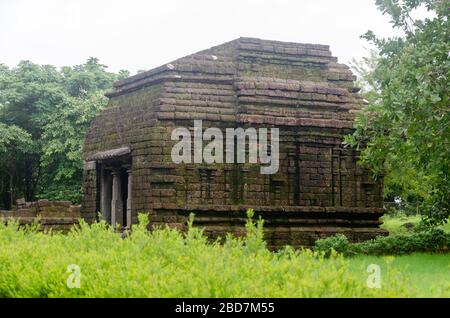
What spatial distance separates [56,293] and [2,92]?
1065 inches

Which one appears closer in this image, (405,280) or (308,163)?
(405,280)

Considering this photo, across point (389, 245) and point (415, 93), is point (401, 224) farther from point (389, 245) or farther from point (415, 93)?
point (415, 93)

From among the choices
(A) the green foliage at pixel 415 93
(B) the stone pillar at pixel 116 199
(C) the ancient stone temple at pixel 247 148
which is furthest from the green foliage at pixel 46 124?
(A) the green foliage at pixel 415 93

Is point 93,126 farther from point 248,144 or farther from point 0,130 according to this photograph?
point 0,130

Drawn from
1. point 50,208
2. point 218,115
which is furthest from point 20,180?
point 218,115

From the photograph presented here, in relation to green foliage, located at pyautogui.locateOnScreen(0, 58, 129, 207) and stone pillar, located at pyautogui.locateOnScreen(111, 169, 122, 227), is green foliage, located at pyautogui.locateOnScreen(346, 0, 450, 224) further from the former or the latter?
green foliage, located at pyautogui.locateOnScreen(0, 58, 129, 207)

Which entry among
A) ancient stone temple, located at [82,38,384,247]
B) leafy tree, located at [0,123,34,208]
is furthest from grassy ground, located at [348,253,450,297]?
leafy tree, located at [0,123,34,208]

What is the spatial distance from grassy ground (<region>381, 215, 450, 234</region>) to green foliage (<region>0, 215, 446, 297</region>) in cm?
1762

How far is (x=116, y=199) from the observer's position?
62.1ft

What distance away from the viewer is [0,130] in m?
30.0

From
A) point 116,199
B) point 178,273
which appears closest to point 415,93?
point 178,273

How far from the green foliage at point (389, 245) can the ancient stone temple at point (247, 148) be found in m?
1.86

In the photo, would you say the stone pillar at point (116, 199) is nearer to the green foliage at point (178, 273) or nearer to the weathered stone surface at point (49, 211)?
the weathered stone surface at point (49, 211)

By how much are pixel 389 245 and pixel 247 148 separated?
13.2 feet
